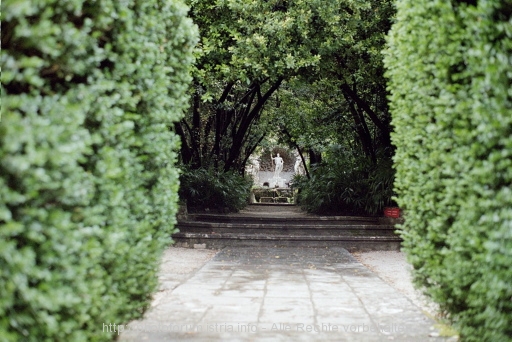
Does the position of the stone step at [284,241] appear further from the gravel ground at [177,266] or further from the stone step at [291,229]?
the stone step at [291,229]

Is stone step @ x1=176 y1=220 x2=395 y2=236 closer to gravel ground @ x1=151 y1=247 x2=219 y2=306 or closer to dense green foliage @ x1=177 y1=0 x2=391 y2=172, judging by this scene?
gravel ground @ x1=151 y1=247 x2=219 y2=306

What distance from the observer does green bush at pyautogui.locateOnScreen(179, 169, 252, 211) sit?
585 inches

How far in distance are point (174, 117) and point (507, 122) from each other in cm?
284

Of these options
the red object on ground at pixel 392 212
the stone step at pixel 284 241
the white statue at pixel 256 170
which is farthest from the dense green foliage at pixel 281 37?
the white statue at pixel 256 170

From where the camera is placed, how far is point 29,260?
7.88ft

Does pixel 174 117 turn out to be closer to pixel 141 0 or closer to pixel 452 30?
pixel 141 0

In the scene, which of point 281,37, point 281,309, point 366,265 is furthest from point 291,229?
point 281,309

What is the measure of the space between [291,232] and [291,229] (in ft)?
0.26

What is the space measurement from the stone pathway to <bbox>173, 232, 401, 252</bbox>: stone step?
10.5 ft

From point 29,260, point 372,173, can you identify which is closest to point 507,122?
point 29,260

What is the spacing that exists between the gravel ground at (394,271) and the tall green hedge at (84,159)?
3228 mm

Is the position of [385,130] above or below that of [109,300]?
above

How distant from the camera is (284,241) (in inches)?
461

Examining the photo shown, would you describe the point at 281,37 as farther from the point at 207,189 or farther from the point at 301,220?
the point at 207,189
